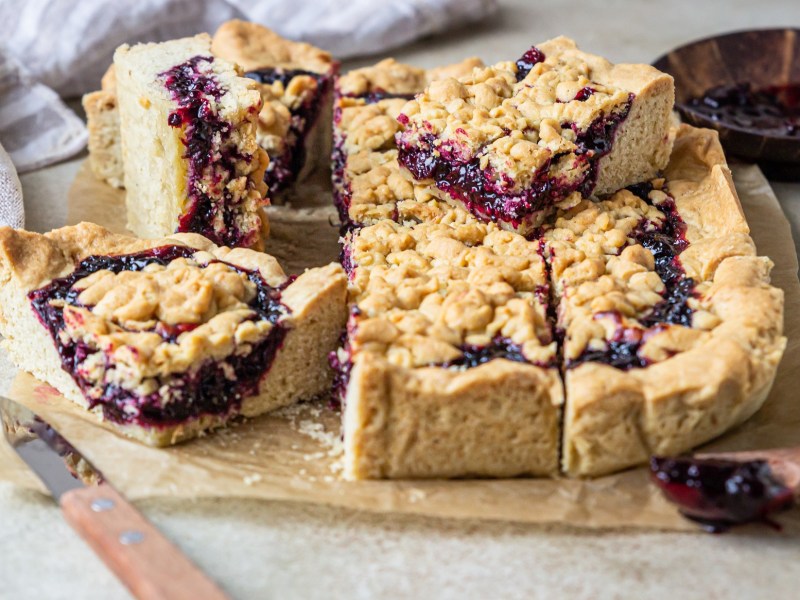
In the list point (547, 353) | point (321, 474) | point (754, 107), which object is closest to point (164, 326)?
point (321, 474)

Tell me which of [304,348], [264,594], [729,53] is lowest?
[264,594]

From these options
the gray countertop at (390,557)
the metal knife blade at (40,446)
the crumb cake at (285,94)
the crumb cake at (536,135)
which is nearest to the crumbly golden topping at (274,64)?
the crumb cake at (285,94)

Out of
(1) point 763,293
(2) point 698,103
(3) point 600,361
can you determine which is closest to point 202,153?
(3) point 600,361

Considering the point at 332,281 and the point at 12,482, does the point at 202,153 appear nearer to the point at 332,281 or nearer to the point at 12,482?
the point at 332,281

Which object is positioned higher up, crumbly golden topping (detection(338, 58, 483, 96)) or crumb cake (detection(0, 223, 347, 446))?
crumbly golden topping (detection(338, 58, 483, 96))

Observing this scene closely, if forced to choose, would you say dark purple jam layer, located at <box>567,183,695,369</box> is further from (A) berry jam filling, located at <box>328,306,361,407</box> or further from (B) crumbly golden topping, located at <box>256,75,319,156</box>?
(B) crumbly golden topping, located at <box>256,75,319,156</box>

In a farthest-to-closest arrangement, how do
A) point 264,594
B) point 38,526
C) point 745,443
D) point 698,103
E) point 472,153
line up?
point 698,103 < point 472,153 < point 745,443 < point 38,526 < point 264,594

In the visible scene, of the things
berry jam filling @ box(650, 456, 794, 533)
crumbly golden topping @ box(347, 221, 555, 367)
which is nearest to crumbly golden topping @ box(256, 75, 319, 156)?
crumbly golden topping @ box(347, 221, 555, 367)
